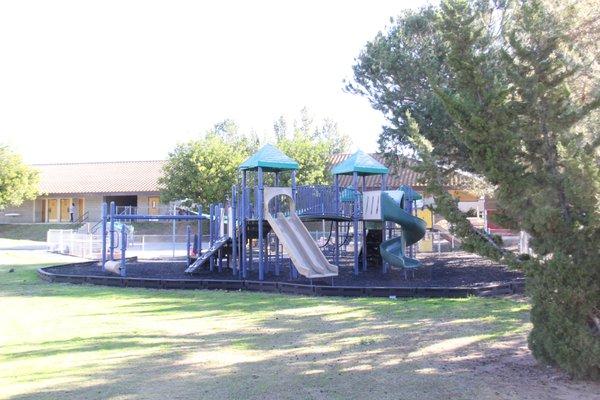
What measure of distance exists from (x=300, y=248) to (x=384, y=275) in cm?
324

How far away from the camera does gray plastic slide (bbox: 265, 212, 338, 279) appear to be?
16.3 m

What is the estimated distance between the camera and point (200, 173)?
39.9m

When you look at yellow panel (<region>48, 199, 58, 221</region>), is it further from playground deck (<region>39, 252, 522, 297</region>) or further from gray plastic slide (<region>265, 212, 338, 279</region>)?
gray plastic slide (<region>265, 212, 338, 279</region>)

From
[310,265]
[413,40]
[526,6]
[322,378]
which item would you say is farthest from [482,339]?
[413,40]

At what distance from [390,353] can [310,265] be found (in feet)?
Result: 30.1

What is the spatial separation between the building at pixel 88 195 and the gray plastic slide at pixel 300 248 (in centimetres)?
3286

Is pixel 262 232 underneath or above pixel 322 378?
above

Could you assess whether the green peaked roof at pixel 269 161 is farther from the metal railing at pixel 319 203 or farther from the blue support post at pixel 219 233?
the blue support post at pixel 219 233

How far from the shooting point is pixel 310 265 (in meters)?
16.8

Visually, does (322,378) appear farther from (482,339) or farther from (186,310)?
(186,310)

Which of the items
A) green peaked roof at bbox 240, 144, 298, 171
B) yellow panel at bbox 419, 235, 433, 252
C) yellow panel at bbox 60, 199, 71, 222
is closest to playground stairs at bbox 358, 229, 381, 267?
green peaked roof at bbox 240, 144, 298, 171

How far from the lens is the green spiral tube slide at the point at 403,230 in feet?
59.6

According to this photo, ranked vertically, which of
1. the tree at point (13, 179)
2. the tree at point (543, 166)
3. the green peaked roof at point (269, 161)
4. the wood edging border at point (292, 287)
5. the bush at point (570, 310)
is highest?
the tree at point (13, 179)

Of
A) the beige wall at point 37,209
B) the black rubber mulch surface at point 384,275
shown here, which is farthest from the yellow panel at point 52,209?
the black rubber mulch surface at point 384,275
